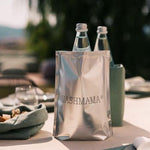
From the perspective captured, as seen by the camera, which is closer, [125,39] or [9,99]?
[9,99]

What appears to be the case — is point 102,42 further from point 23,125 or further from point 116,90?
point 23,125

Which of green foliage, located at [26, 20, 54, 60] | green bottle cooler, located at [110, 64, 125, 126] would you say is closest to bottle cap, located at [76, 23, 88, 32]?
→ green bottle cooler, located at [110, 64, 125, 126]

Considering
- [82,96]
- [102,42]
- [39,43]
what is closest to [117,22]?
[39,43]

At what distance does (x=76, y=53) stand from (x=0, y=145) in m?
0.26

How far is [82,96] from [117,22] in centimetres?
435

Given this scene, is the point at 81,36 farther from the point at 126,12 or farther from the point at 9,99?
the point at 126,12

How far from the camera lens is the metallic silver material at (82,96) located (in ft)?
2.28

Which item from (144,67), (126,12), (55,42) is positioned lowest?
(144,67)

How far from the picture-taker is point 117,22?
4914mm

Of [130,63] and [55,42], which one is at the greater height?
[55,42]

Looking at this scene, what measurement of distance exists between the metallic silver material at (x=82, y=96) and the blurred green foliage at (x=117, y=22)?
13.4ft

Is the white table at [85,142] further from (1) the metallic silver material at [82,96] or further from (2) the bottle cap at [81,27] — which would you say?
(2) the bottle cap at [81,27]

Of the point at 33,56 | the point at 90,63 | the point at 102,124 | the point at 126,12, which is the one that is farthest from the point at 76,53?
the point at 33,56

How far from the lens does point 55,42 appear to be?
605 cm
